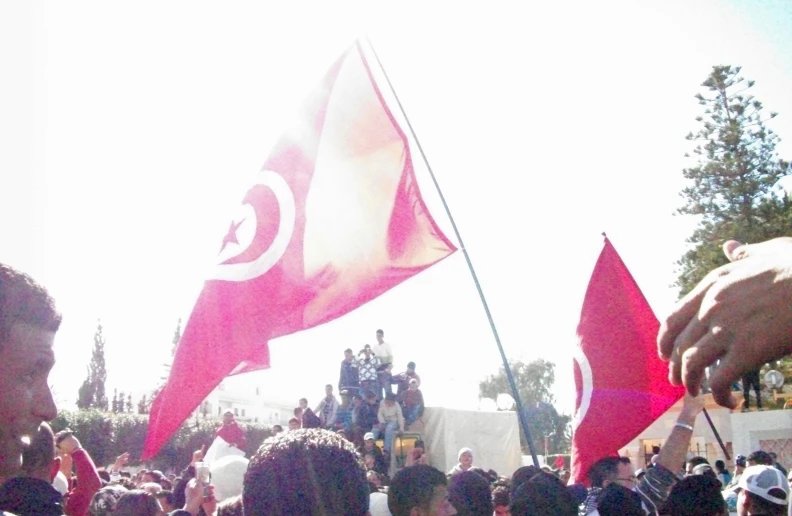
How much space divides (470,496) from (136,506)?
1.82 meters

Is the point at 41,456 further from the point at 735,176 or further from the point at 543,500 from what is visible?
the point at 735,176

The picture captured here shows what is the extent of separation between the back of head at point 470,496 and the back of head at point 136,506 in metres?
1.64

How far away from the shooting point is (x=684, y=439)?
16.0 feet

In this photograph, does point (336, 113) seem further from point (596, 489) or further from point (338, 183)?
point (596, 489)

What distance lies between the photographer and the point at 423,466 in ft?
13.9

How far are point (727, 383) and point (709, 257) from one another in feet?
116

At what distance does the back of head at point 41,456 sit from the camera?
10.6ft

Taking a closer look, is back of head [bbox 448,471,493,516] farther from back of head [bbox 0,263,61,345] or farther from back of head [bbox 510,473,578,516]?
back of head [bbox 0,263,61,345]

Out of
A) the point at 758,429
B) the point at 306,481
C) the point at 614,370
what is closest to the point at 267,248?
the point at 614,370

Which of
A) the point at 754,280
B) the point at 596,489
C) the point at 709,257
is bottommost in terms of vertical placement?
the point at 596,489

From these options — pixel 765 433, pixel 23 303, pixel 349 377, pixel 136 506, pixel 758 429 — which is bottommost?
pixel 765 433

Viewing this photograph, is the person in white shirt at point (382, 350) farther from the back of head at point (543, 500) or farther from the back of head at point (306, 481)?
the back of head at point (306, 481)

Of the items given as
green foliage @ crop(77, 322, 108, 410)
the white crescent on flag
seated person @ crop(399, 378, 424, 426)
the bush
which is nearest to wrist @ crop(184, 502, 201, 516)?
the white crescent on flag

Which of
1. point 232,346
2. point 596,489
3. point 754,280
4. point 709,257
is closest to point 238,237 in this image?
point 232,346
